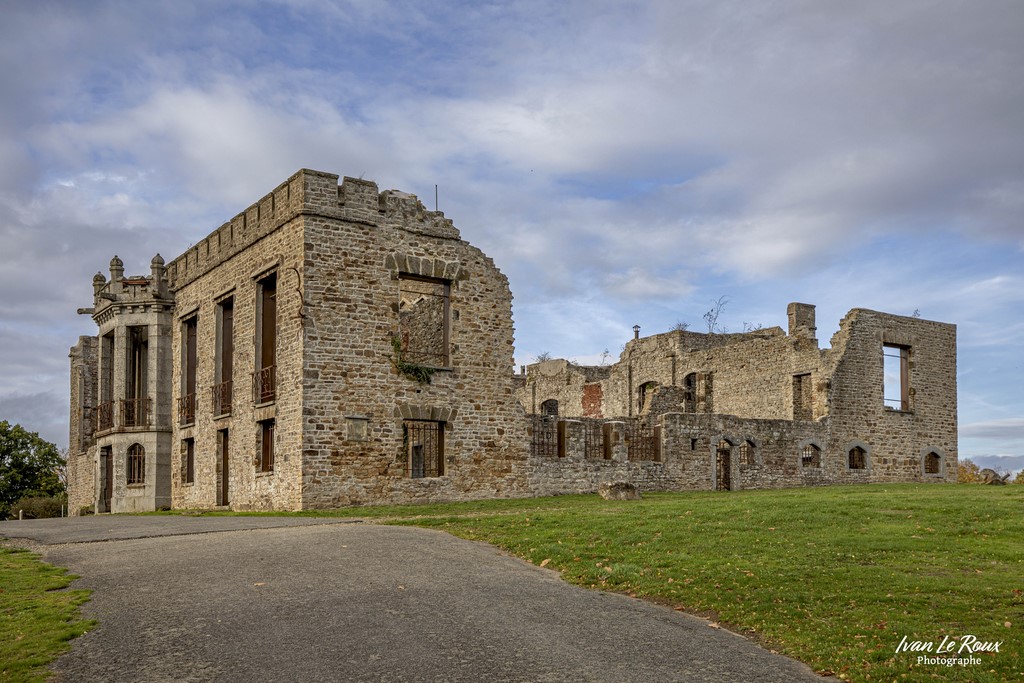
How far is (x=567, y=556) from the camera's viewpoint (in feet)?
45.4

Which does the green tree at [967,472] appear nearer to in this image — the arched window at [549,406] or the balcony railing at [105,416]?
the arched window at [549,406]

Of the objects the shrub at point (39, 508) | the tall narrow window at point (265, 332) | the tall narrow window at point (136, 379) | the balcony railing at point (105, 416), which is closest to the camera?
the tall narrow window at point (265, 332)

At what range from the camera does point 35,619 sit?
9977 mm

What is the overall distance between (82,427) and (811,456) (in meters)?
26.5

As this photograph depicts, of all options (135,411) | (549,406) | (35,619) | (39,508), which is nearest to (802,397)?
(549,406)

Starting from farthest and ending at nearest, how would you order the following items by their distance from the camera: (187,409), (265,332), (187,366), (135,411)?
(135,411) → (187,366) → (187,409) → (265,332)

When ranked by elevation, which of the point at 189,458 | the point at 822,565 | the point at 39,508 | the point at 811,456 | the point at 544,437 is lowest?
the point at 39,508

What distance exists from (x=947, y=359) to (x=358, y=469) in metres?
23.9

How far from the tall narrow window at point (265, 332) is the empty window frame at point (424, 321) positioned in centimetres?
317

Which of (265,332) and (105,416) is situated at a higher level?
(265,332)

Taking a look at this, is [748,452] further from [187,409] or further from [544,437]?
[187,409]

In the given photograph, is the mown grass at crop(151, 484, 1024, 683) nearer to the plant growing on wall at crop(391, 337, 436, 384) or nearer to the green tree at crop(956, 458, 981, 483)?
the plant growing on wall at crop(391, 337, 436, 384)

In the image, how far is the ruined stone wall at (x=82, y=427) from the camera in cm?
3634

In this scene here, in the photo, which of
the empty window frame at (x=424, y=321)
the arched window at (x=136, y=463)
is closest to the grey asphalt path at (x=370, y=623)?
the empty window frame at (x=424, y=321)
